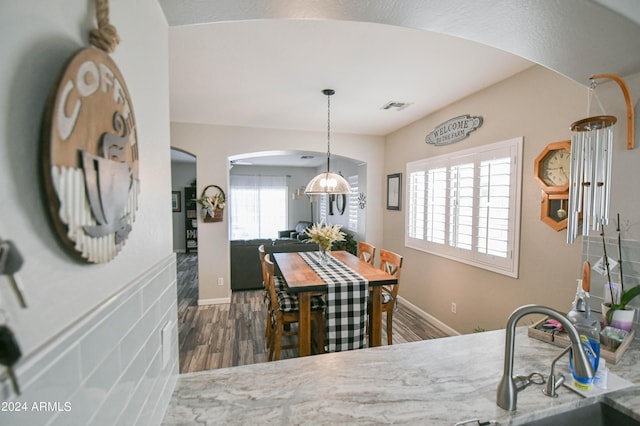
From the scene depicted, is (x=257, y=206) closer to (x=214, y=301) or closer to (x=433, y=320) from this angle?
(x=214, y=301)

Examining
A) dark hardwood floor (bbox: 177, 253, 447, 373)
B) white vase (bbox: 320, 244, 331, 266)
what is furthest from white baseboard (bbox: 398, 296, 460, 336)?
white vase (bbox: 320, 244, 331, 266)

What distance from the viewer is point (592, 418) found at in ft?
3.23

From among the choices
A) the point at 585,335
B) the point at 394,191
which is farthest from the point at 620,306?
the point at 394,191

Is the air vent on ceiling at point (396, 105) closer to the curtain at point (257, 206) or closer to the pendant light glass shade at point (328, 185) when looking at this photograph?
the pendant light glass shade at point (328, 185)

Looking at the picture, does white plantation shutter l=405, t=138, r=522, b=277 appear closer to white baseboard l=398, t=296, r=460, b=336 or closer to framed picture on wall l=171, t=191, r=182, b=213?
white baseboard l=398, t=296, r=460, b=336

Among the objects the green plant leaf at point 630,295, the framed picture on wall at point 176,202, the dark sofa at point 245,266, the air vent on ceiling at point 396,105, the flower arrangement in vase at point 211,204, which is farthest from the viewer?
the framed picture on wall at point 176,202

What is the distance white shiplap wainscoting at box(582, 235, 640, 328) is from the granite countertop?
0.34m

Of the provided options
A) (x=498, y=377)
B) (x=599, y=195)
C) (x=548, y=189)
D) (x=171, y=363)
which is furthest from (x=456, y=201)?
(x=171, y=363)

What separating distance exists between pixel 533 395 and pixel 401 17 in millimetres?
1509

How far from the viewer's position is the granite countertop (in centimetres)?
86

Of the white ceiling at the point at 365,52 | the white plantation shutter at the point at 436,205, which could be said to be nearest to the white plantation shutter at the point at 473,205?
the white plantation shutter at the point at 436,205

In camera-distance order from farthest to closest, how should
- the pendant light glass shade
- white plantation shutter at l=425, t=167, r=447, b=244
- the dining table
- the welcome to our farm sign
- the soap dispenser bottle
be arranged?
1. white plantation shutter at l=425, t=167, r=447, b=244
2. the pendant light glass shade
3. the welcome to our farm sign
4. the dining table
5. the soap dispenser bottle

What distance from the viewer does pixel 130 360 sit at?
1.99ft

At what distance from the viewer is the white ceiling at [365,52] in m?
1.05
